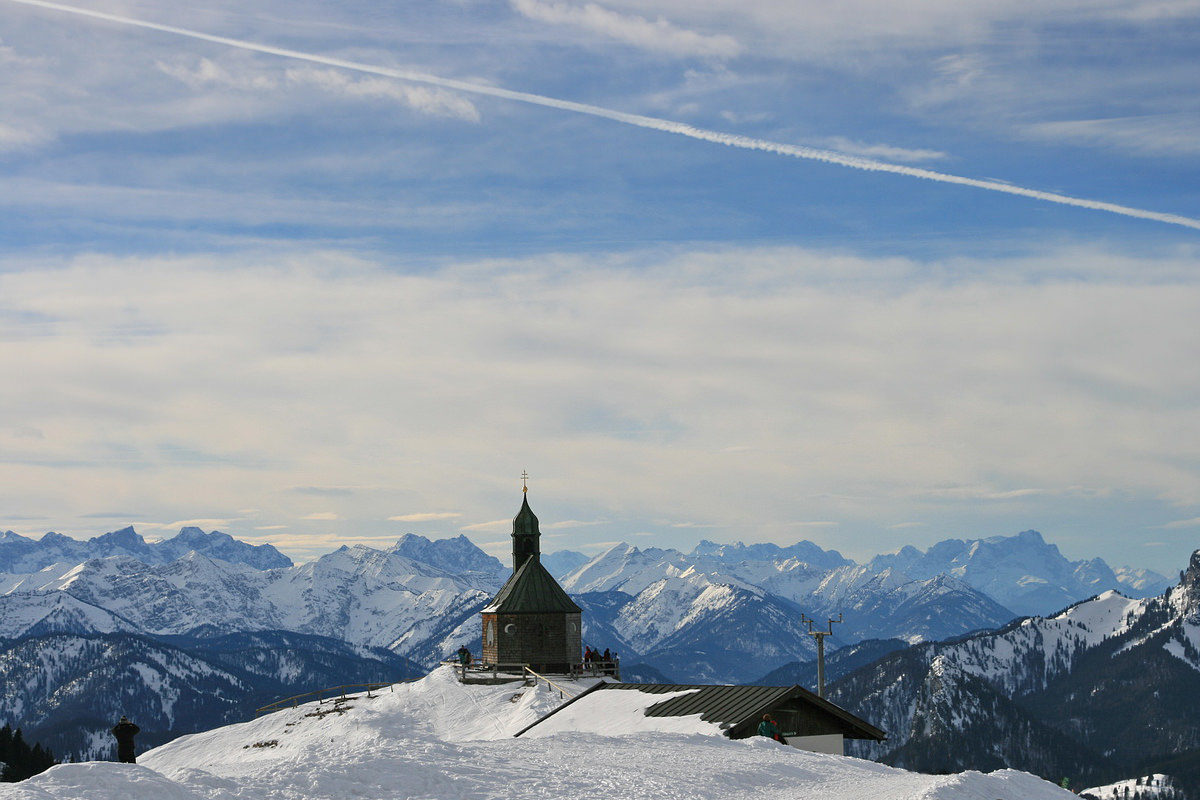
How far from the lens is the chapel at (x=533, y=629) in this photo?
88.8 m

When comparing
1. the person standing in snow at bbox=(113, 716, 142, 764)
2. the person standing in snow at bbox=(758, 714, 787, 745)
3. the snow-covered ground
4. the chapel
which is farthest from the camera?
the chapel

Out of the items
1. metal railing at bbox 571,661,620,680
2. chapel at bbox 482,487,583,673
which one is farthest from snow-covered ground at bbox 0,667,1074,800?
chapel at bbox 482,487,583,673

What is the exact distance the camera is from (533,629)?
8950cm

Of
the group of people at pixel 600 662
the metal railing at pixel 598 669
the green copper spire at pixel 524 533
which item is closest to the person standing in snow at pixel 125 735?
the metal railing at pixel 598 669

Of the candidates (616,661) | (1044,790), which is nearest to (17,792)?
(1044,790)

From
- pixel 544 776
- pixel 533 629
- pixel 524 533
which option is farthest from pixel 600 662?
pixel 544 776

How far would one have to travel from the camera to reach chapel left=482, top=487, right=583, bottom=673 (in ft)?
291

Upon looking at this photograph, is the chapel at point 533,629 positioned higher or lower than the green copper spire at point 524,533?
lower

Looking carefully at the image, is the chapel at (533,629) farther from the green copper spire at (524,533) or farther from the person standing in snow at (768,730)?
the person standing in snow at (768,730)

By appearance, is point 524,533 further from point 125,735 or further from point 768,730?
point 125,735

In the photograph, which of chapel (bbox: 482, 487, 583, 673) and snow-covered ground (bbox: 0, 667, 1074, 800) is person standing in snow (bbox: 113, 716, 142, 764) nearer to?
snow-covered ground (bbox: 0, 667, 1074, 800)

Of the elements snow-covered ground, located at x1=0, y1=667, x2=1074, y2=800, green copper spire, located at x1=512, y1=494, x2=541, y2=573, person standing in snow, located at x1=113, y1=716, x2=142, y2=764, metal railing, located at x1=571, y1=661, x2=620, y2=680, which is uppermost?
green copper spire, located at x1=512, y1=494, x2=541, y2=573

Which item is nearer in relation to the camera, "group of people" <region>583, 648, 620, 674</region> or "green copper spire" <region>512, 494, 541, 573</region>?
"group of people" <region>583, 648, 620, 674</region>

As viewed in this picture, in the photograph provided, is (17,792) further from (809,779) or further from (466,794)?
(809,779)
